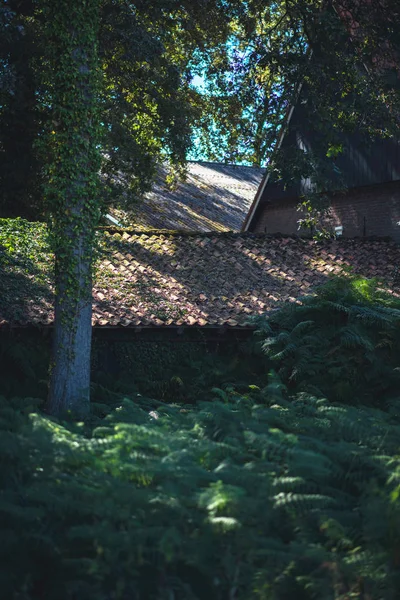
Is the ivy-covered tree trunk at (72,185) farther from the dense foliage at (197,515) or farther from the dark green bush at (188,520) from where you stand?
the dark green bush at (188,520)

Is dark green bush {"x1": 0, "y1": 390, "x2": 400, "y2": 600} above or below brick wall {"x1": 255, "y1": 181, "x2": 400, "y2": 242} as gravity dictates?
below

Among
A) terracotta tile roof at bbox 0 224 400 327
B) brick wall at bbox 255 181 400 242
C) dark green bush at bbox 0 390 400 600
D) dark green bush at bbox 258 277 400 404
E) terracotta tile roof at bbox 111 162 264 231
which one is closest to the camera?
dark green bush at bbox 0 390 400 600

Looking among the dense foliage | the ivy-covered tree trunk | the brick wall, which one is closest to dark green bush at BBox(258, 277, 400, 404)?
the ivy-covered tree trunk

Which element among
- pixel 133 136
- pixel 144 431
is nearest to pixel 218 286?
pixel 133 136

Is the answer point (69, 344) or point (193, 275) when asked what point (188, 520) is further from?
point (193, 275)

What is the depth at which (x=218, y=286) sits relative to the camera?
679 inches

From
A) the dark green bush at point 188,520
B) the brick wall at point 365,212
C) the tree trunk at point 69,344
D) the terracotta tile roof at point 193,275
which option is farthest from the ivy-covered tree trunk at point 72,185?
the brick wall at point 365,212

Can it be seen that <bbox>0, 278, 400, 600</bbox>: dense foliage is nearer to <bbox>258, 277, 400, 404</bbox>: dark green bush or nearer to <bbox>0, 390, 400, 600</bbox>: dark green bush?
<bbox>0, 390, 400, 600</bbox>: dark green bush

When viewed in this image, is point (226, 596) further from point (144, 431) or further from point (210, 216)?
point (210, 216)

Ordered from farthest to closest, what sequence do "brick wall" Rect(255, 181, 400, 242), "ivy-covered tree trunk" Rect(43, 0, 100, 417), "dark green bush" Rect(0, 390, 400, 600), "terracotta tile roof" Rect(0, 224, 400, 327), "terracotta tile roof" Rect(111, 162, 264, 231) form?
"terracotta tile roof" Rect(111, 162, 264, 231) → "brick wall" Rect(255, 181, 400, 242) → "terracotta tile roof" Rect(0, 224, 400, 327) → "ivy-covered tree trunk" Rect(43, 0, 100, 417) → "dark green bush" Rect(0, 390, 400, 600)

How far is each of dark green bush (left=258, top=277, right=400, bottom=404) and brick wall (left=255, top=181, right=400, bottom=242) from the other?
20.8 ft

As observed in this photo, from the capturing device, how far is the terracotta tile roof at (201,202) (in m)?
27.3

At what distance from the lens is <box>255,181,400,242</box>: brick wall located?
21.5 meters

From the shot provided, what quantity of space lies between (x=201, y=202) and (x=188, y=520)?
83.2ft
